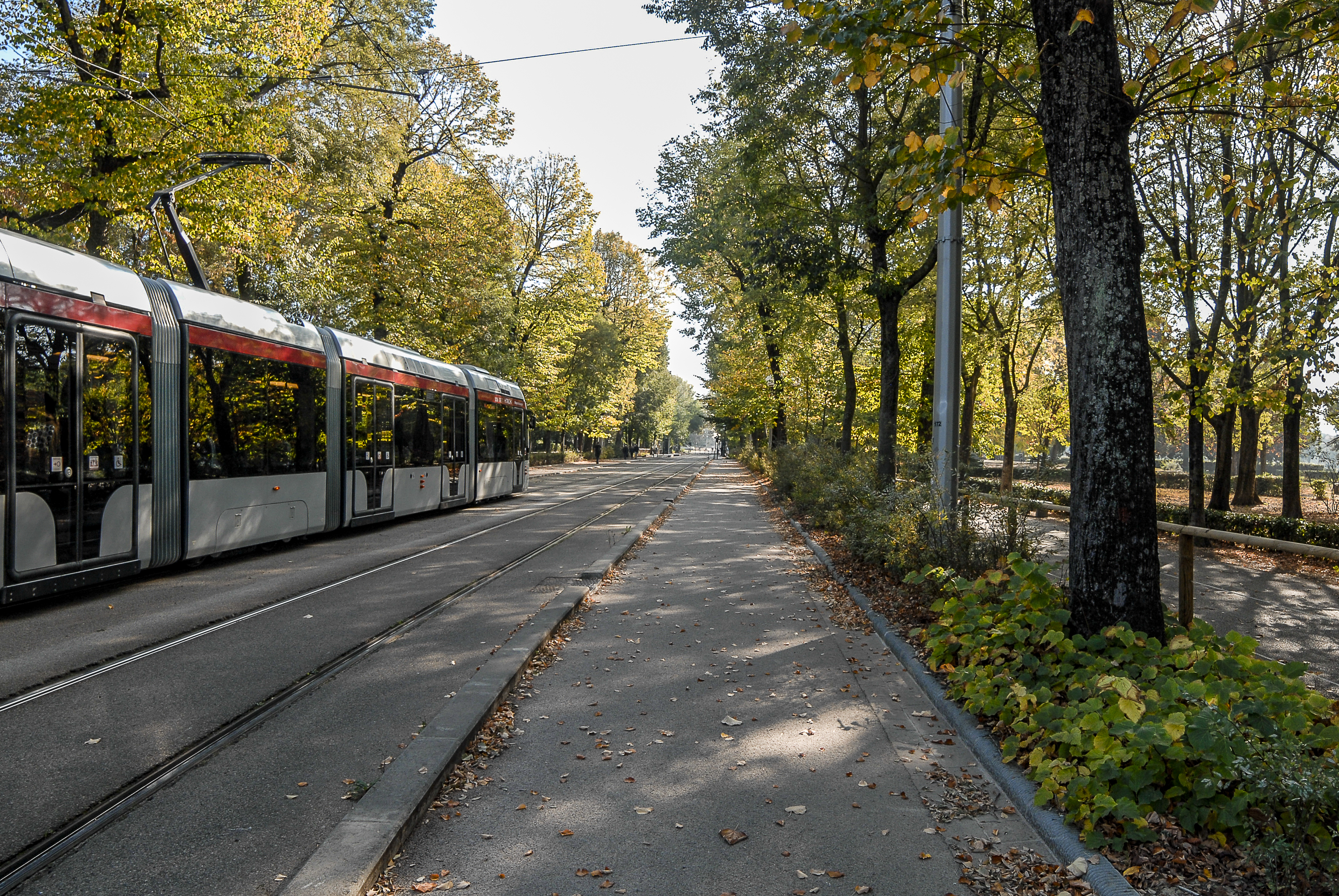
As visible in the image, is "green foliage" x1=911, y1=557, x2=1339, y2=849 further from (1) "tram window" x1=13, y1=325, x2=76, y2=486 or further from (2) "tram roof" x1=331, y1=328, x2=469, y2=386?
(2) "tram roof" x1=331, y1=328, x2=469, y2=386

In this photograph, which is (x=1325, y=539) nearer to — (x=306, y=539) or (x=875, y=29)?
(x=875, y=29)

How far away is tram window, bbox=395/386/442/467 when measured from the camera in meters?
15.6

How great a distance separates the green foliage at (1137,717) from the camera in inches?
131

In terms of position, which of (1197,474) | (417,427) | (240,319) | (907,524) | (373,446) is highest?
(240,319)

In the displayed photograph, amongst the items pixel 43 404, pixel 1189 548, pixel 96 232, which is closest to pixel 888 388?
pixel 1189 548

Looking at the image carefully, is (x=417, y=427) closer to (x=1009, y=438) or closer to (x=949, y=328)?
(x=949, y=328)

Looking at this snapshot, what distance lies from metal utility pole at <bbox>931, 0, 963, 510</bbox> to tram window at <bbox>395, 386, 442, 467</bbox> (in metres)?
10.4

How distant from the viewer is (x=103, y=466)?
838 centimetres

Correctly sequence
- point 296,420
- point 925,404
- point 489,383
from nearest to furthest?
point 296,420, point 489,383, point 925,404

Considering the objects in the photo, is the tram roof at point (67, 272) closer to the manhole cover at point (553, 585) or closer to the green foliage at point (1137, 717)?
the manhole cover at point (553, 585)

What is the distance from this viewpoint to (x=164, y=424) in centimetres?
938

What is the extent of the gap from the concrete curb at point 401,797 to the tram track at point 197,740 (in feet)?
3.59

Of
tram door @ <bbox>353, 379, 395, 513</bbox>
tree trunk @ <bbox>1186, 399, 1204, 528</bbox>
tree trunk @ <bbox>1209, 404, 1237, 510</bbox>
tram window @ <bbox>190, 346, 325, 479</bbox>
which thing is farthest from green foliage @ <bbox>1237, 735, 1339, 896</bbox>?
tree trunk @ <bbox>1209, 404, 1237, 510</bbox>

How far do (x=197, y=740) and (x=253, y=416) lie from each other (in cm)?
736
